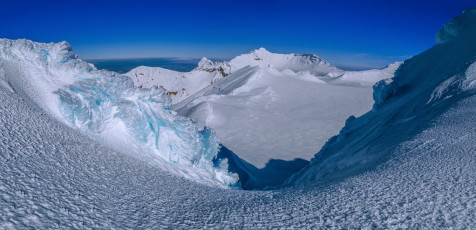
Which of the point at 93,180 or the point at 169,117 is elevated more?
the point at 169,117

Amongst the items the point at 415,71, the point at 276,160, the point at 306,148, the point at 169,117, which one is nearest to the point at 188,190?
the point at 169,117

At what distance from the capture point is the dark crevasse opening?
41.2ft

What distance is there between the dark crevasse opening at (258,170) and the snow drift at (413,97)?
1.92 meters

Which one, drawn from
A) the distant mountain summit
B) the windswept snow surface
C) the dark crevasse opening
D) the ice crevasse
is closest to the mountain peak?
the distant mountain summit

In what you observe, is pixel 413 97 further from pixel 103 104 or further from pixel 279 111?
pixel 279 111

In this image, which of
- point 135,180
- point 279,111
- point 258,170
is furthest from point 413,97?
point 279,111

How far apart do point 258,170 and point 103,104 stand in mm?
10382

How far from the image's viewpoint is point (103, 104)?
283 inches

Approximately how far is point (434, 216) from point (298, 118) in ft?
84.7

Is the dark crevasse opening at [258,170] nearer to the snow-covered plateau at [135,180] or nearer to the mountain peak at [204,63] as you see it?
the snow-covered plateau at [135,180]

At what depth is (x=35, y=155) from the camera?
316 cm

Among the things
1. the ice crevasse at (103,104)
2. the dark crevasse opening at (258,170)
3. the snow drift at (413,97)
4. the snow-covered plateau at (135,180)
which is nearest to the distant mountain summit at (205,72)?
the dark crevasse opening at (258,170)

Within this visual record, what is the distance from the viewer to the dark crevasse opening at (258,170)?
41.2 feet

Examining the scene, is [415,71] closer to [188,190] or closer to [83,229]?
[188,190]
